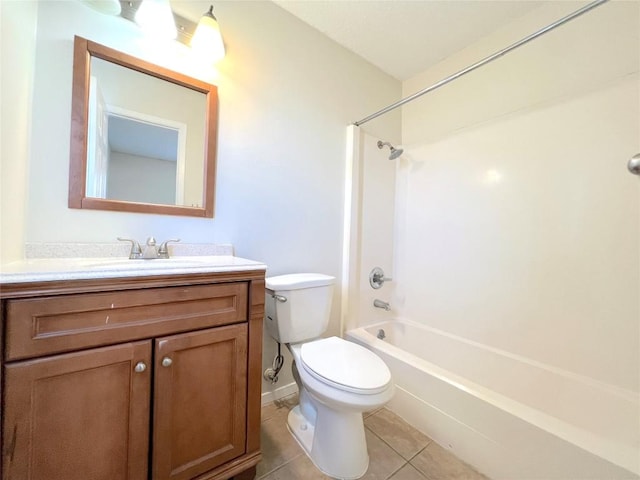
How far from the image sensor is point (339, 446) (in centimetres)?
110

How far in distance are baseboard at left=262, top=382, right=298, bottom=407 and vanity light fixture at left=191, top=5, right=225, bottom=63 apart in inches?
72.8

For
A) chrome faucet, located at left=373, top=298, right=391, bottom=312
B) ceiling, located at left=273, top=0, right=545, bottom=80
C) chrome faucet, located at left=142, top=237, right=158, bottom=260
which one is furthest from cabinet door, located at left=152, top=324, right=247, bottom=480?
ceiling, located at left=273, top=0, right=545, bottom=80

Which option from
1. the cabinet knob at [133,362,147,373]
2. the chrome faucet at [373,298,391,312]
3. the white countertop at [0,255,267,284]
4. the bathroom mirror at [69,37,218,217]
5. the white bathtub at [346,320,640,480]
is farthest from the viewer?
the chrome faucet at [373,298,391,312]

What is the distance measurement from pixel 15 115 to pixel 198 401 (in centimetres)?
113

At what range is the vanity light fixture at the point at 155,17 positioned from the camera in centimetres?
110

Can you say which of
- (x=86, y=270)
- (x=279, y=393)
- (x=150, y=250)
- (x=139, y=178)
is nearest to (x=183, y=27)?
(x=139, y=178)

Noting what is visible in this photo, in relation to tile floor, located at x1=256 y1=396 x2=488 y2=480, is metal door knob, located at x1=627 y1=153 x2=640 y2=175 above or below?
above

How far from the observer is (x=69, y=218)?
1030 millimetres

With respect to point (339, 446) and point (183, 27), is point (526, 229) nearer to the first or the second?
point (339, 446)

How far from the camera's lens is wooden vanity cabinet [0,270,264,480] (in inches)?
25.2

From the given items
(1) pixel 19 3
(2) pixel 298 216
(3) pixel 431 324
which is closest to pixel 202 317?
(2) pixel 298 216

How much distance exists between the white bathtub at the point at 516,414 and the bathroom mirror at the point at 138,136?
1417 millimetres

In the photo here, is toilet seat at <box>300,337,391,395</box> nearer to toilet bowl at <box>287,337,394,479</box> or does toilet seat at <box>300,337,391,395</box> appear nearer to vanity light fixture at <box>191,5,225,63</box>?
toilet bowl at <box>287,337,394,479</box>

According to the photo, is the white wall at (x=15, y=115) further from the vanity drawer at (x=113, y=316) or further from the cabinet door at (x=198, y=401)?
the cabinet door at (x=198, y=401)
